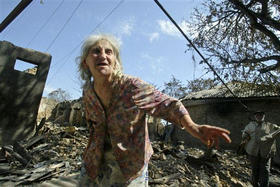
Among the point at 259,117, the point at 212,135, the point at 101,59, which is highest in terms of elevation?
the point at 259,117

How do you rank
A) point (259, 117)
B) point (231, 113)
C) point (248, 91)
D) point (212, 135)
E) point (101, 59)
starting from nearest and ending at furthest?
point (212, 135) → point (101, 59) → point (259, 117) → point (231, 113) → point (248, 91)

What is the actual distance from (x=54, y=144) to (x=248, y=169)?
24.4 feet

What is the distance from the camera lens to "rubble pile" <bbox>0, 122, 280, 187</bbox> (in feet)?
14.4

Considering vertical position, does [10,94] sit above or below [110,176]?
above

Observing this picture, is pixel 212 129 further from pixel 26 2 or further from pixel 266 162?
pixel 266 162

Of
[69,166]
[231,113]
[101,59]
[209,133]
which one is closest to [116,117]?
[101,59]

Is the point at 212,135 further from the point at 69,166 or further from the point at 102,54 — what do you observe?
the point at 69,166

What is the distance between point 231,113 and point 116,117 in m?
13.9

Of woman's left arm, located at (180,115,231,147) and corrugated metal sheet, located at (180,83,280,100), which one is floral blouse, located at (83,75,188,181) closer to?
woman's left arm, located at (180,115,231,147)

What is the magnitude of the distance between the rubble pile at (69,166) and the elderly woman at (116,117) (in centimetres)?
306

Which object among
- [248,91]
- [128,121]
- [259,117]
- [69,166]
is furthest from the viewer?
[248,91]

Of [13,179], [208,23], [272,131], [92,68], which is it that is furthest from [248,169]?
[92,68]

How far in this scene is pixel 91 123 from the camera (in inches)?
70.8

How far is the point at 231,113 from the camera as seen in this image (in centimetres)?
1390
